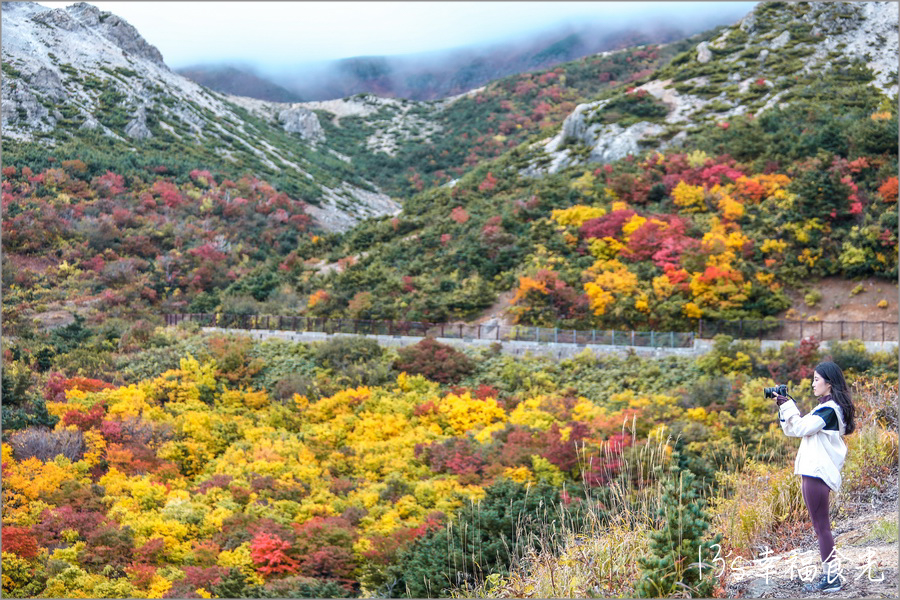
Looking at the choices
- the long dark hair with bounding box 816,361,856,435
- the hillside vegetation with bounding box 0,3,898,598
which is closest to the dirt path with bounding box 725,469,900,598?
the hillside vegetation with bounding box 0,3,898,598

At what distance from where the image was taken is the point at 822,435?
5359mm

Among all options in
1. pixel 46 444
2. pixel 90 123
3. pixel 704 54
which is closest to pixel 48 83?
pixel 90 123

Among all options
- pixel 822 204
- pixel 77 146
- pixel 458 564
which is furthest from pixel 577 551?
pixel 77 146

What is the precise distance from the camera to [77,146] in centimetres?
4456

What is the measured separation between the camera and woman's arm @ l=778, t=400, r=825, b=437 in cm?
527

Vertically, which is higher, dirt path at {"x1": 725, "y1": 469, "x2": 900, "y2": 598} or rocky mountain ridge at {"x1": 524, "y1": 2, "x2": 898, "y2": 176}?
rocky mountain ridge at {"x1": 524, "y1": 2, "x2": 898, "y2": 176}

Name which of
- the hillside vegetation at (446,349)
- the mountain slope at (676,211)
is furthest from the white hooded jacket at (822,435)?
the mountain slope at (676,211)

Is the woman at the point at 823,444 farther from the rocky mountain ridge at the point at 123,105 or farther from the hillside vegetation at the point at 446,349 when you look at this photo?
the rocky mountain ridge at the point at 123,105

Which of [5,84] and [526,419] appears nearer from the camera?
[526,419]

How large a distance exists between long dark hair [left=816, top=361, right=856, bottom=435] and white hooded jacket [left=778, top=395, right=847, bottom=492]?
0.11 ft

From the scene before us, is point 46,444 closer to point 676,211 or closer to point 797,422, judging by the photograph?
point 797,422

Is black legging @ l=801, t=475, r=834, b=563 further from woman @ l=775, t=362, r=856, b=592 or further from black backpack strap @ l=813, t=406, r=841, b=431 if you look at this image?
black backpack strap @ l=813, t=406, r=841, b=431

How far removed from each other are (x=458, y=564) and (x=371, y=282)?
22.7 meters

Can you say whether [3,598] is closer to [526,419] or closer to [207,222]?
[526,419]
